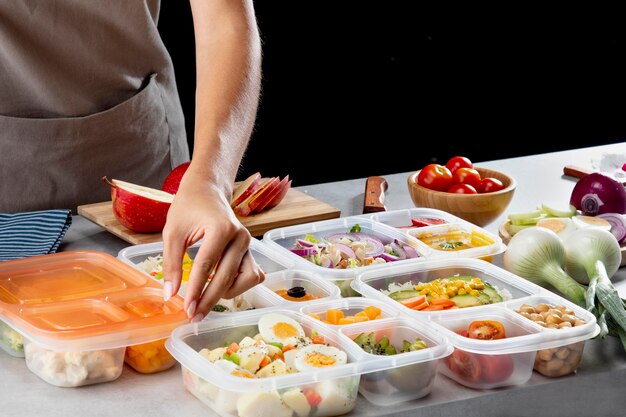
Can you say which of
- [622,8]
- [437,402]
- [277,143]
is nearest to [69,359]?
[437,402]

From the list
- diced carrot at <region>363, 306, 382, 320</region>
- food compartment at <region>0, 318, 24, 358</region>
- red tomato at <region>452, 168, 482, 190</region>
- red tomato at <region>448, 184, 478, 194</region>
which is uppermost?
red tomato at <region>452, 168, 482, 190</region>

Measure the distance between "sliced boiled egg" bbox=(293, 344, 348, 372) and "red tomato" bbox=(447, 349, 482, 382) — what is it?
179mm

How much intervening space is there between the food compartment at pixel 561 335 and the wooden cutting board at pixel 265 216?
71 cm

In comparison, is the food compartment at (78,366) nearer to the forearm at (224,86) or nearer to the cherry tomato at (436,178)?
the forearm at (224,86)

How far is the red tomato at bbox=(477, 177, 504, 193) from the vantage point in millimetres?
2230

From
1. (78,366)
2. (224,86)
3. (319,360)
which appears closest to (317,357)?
(319,360)

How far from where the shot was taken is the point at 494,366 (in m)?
1.48

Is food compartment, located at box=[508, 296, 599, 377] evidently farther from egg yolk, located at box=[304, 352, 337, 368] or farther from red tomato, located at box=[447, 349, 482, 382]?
egg yolk, located at box=[304, 352, 337, 368]

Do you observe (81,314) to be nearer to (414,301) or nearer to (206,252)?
(206,252)

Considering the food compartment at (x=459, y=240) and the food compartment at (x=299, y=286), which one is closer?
the food compartment at (x=299, y=286)

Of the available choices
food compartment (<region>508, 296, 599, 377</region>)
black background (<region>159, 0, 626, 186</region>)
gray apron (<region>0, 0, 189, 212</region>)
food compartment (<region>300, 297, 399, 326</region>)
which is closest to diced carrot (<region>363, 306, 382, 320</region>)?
food compartment (<region>300, 297, 399, 326</region>)

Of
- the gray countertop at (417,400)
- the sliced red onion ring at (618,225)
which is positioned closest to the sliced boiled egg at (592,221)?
the sliced red onion ring at (618,225)

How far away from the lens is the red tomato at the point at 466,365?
4.87ft

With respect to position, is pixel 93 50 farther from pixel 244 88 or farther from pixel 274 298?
pixel 274 298
